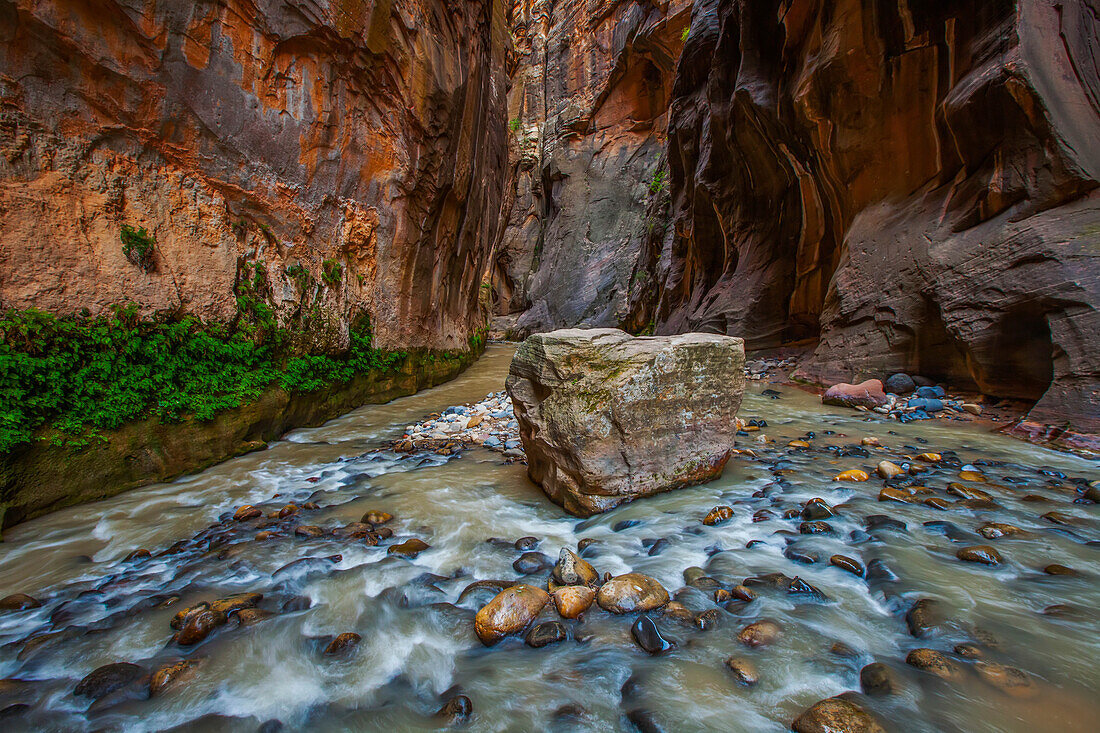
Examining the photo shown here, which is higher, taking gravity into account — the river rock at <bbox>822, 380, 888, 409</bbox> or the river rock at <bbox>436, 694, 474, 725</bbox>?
the river rock at <bbox>822, 380, 888, 409</bbox>

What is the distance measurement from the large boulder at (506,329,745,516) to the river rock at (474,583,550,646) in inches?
46.5

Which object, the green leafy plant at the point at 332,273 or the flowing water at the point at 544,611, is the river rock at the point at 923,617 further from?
the green leafy plant at the point at 332,273

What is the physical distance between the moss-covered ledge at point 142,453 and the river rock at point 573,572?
14.4ft

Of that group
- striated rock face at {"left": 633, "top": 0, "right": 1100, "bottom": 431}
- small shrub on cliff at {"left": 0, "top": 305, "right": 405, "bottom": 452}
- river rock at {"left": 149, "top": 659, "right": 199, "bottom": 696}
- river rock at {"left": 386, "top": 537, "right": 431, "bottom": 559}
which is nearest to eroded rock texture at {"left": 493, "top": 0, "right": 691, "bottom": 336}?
striated rock face at {"left": 633, "top": 0, "right": 1100, "bottom": 431}

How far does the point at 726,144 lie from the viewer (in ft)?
43.0

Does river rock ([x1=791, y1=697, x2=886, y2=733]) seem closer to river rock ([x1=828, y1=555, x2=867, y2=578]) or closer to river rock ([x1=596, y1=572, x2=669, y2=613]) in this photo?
river rock ([x1=596, y1=572, x2=669, y2=613])

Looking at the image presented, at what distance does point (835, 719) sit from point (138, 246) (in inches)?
260

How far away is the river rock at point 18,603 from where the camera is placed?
8.01 ft

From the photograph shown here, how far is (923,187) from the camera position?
7.48 meters

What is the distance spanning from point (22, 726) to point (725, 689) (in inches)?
106

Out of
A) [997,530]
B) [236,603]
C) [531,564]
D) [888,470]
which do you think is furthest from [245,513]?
[888,470]

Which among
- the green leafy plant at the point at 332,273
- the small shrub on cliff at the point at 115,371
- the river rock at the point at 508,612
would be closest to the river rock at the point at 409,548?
the river rock at the point at 508,612

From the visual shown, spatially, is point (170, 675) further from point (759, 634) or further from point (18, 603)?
point (759, 634)

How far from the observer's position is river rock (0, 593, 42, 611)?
244cm
